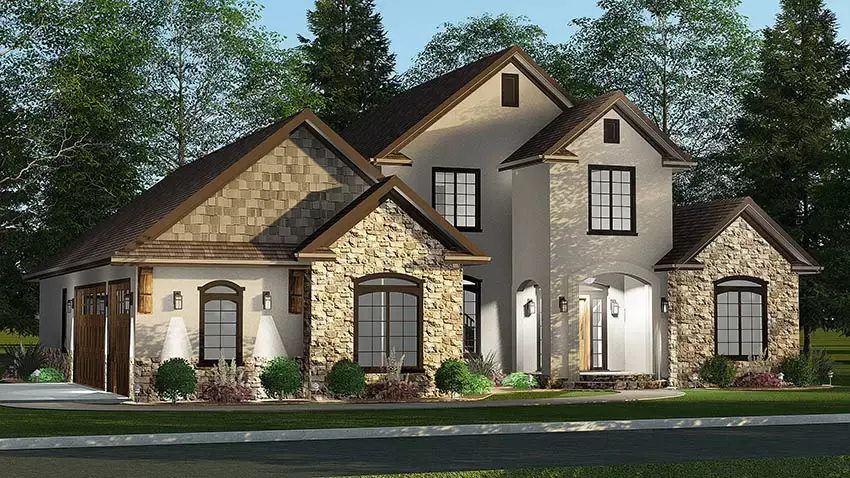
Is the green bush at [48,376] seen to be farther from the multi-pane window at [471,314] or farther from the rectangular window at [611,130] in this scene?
the rectangular window at [611,130]

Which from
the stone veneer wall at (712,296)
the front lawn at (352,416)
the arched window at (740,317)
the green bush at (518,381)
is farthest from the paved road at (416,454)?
the arched window at (740,317)

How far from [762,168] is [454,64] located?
18.3 meters

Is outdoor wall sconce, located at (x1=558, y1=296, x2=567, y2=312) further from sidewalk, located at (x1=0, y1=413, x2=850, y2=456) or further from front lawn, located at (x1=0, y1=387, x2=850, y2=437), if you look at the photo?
sidewalk, located at (x1=0, y1=413, x2=850, y2=456)

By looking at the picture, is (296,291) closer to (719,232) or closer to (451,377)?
(451,377)

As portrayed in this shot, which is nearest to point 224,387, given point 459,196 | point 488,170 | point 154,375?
point 154,375

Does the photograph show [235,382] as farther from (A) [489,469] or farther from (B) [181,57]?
(B) [181,57]

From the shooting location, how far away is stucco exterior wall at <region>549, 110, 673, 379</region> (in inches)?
1346

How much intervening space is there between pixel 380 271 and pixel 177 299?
14.8 ft

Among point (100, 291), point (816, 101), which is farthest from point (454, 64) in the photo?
point (100, 291)

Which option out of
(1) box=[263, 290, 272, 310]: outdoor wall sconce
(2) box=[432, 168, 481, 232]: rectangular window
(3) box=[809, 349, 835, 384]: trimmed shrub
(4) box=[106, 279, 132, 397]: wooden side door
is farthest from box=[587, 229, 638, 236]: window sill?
(4) box=[106, 279, 132, 397]: wooden side door

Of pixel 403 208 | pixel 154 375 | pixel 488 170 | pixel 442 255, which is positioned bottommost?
pixel 154 375

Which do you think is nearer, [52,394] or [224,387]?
[224,387]

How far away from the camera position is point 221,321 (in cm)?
2855

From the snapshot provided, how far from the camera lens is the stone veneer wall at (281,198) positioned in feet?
95.1
